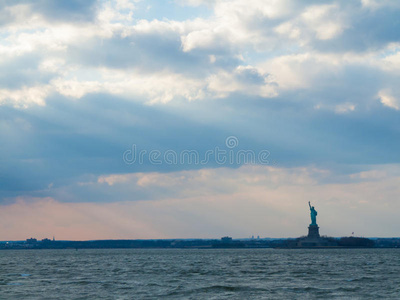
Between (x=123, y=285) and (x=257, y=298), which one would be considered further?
(x=123, y=285)

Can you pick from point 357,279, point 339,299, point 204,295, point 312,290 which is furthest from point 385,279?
point 204,295

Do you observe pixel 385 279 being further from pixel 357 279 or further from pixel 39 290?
pixel 39 290

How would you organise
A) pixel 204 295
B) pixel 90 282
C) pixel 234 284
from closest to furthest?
pixel 204 295 < pixel 234 284 < pixel 90 282

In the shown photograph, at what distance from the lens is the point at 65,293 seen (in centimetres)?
4800

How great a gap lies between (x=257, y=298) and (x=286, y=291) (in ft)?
18.3

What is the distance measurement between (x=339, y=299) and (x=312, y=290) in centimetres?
571

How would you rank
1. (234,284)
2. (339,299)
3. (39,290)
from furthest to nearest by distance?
(234,284), (39,290), (339,299)

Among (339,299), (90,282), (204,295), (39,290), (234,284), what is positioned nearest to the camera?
(339,299)

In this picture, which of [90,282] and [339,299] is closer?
[339,299]

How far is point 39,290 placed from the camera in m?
50.8

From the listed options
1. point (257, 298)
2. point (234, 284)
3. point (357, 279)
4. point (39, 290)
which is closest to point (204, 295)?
point (257, 298)

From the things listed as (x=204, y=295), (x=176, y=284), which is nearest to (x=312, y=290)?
(x=204, y=295)

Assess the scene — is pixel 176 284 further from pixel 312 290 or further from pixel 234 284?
pixel 312 290

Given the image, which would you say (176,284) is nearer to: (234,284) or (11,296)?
(234,284)
